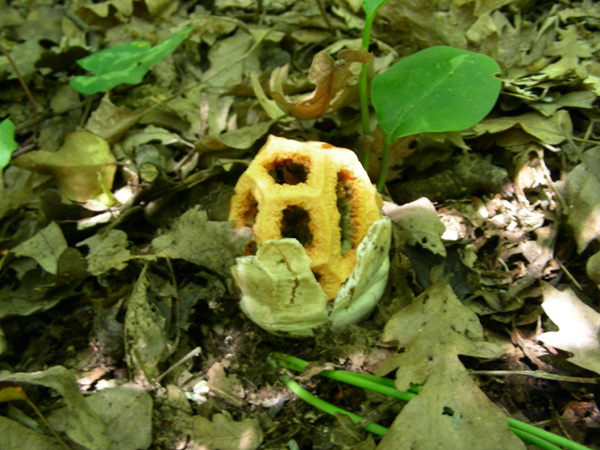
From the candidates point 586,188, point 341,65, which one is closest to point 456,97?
point 341,65

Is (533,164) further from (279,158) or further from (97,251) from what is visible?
(97,251)

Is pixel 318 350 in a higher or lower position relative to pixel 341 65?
lower

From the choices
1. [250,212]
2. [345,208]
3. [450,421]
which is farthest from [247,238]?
A: [450,421]

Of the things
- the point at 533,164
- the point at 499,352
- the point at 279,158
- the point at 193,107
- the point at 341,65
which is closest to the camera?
the point at 499,352

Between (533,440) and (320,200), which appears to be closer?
(533,440)

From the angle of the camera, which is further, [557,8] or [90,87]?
[557,8]

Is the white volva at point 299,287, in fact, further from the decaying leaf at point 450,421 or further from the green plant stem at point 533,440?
the green plant stem at point 533,440

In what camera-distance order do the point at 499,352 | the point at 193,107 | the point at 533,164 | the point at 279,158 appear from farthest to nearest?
the point at 193,107 < the point at 533,164 < the point at 279,158 < the point at 499,352

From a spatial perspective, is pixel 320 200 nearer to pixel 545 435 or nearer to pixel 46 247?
pixel 545 435
